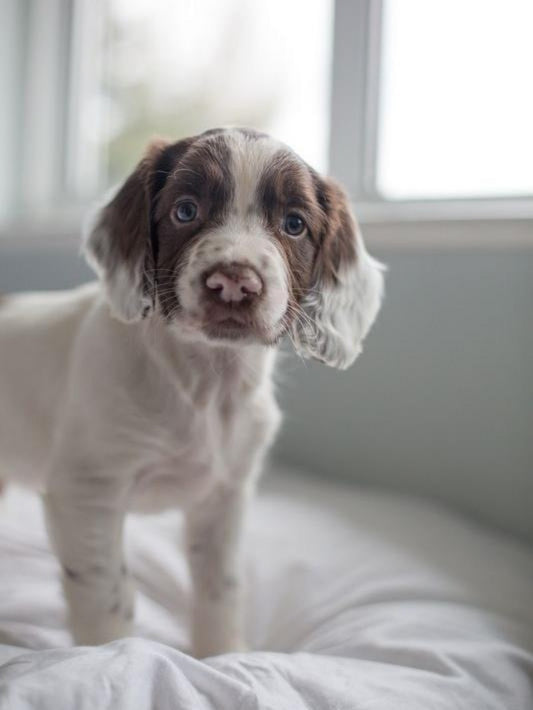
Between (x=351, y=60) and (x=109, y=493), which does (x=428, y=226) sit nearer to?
(x=351, y=60)

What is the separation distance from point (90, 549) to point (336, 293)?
53 cm

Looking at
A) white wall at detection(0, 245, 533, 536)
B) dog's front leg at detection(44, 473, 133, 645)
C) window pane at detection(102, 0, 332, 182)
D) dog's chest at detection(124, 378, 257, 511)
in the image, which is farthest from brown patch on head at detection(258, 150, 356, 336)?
window pane at detection(102, 0, 332, 182)

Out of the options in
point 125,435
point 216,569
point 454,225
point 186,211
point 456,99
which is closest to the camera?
point 186,211

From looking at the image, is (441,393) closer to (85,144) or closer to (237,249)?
(237,249)

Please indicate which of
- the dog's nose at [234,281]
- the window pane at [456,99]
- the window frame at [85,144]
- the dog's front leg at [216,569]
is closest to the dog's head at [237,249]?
the dog's nose at [234,281]

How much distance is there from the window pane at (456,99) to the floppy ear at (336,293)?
1013 mm

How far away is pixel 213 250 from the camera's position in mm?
970

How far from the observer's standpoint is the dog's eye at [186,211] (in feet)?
3.42

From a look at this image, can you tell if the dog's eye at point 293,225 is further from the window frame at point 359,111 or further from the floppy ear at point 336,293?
the window frame at point 359,111

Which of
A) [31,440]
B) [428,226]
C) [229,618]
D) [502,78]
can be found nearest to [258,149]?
[31,440]

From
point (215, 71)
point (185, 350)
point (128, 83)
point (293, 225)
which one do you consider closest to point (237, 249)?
point (293, 225)

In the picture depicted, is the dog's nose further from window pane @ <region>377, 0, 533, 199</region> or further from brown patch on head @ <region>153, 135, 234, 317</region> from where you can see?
window pane @ <region>377, 0, 533, 199</region>

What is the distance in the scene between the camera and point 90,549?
1.18 m

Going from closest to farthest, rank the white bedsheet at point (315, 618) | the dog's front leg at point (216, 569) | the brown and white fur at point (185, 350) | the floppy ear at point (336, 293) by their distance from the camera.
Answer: the white bedsheet at point (315, 618) < the brown and white fur at point (185, 350) < the floppy ear at point (336, 293) < the dog's front leg at point (216, 569)
